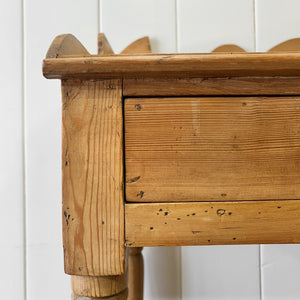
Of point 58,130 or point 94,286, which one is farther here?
point 58,130

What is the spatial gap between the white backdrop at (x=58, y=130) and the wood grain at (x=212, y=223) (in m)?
0.47

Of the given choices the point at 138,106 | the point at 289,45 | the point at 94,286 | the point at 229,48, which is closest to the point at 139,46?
the point at 229,48

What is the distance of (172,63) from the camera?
13.8 inches

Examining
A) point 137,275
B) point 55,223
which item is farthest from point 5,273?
point 137,275

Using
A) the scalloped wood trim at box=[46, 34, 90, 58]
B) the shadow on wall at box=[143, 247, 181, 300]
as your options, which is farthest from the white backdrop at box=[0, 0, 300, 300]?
the scalloped wood trim at box=[46, 34, 90, 58]

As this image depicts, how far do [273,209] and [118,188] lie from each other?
175mm

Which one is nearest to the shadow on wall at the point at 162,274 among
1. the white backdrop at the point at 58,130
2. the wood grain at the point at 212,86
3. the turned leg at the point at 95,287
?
the white backdrop at the point at 58,130

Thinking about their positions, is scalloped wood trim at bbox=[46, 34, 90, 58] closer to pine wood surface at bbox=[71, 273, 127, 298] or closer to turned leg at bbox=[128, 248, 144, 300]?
pine wood surface at bbox=[71, 273, 127, 298]

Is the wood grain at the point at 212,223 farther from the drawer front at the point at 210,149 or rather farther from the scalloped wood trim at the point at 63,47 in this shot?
the scalloped wood trim at the point at 63,47

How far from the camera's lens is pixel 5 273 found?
0.81m

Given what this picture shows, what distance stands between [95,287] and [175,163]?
0.56 ft

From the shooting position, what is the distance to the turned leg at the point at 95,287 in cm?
39

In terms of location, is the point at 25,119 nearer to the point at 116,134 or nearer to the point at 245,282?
the point at 116,134

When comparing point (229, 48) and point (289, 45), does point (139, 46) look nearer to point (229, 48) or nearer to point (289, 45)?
point (229, 48)
